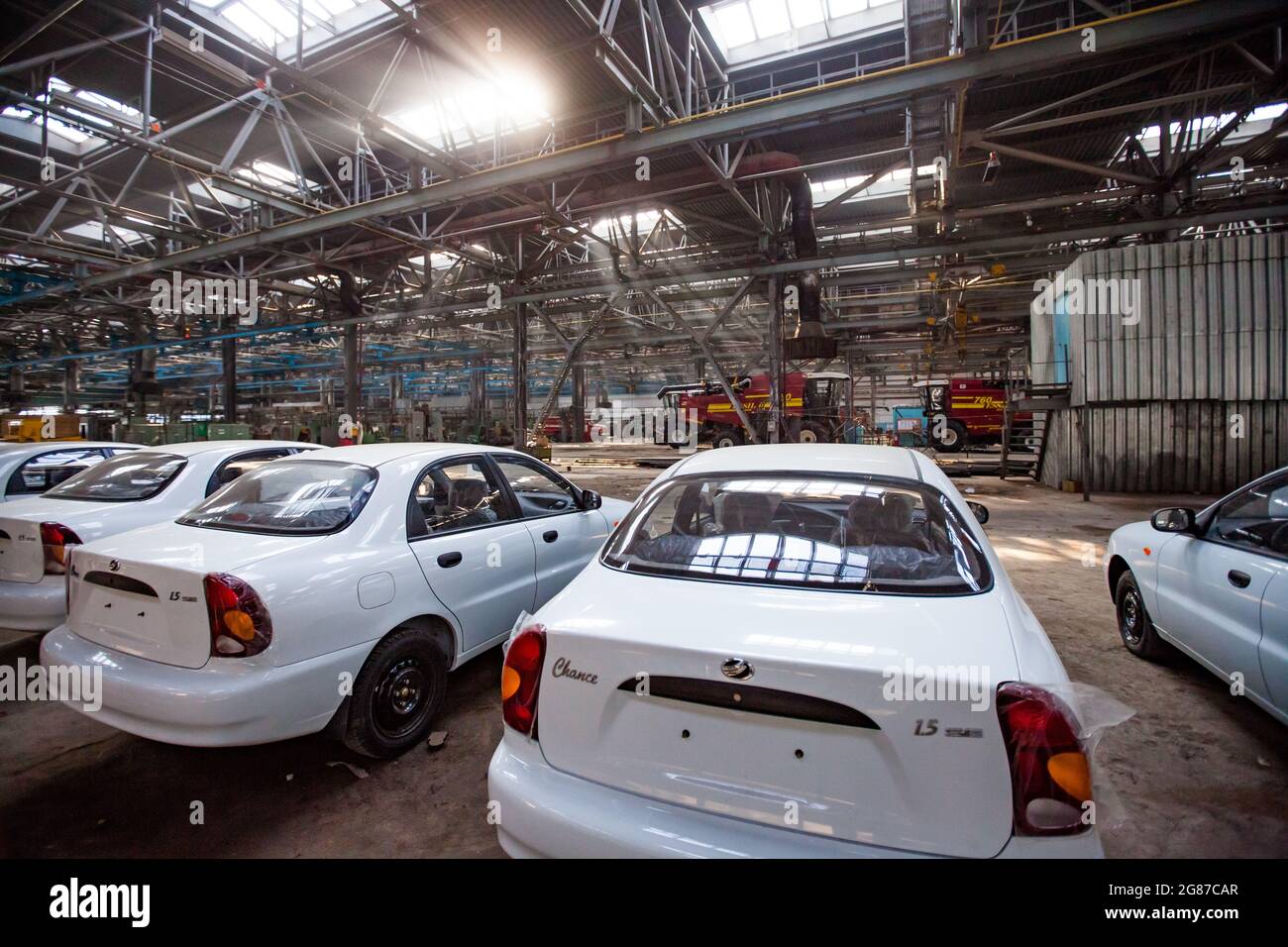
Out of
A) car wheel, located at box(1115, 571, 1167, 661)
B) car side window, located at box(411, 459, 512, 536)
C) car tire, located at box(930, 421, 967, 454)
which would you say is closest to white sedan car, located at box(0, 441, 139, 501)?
car side window, located at box(411, 459, 512, 536)

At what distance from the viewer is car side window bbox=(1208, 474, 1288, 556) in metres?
2.77

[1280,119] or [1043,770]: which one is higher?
[1280,119]

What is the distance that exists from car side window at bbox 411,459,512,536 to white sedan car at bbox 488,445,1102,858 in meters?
1.58

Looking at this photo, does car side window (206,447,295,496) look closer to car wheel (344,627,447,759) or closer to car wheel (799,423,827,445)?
car wheel (344,627,447,759)

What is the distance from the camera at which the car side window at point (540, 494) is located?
4.00m

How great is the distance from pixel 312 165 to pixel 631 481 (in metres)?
10.5

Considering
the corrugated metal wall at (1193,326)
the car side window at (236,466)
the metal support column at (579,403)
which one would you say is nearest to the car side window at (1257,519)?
the car side window at (236,466)

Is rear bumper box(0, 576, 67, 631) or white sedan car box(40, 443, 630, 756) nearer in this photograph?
white sedan car box(40, 443, 630, 756)

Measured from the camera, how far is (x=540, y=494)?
176 inches

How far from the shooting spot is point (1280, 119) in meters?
8.73

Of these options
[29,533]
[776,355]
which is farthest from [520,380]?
[29,533]

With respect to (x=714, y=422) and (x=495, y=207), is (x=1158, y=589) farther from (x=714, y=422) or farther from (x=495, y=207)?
(x=714, y=422)

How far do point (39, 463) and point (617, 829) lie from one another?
7.05 meters
